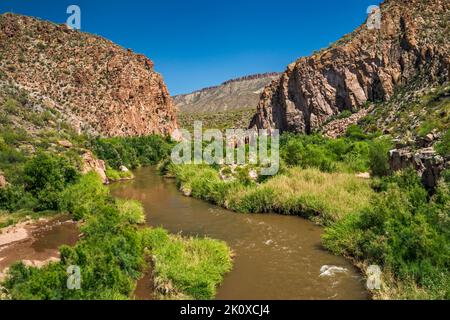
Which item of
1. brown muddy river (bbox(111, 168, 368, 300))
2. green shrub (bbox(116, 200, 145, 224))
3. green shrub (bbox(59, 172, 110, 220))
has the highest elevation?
green shrub (bbox(59, 172, 110, 220))

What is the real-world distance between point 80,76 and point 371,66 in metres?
51.1

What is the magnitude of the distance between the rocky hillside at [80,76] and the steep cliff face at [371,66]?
31.4 m

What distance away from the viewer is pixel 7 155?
2733 centimetres

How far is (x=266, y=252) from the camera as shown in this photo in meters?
16.9

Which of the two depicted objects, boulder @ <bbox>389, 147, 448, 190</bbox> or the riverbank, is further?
boulder @ <bbox>389, 147, 448, 190</bbox>

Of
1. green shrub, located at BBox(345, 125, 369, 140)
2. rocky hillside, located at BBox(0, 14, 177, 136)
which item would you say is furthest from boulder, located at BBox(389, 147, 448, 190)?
rocky hillside, located at BBox(0, 14, 177, 136)

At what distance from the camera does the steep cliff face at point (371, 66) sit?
54.4m

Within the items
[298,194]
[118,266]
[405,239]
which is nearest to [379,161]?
[298,194]

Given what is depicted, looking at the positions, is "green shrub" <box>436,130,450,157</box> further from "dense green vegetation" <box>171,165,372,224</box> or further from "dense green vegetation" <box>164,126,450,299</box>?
"dense green vegetation" <box>171,165,372,224</box>

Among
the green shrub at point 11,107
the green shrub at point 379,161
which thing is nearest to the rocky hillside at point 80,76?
the green shrub at point 11,107

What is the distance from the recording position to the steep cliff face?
54.4m

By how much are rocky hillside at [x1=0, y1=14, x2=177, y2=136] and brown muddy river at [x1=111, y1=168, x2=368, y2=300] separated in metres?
39.0
